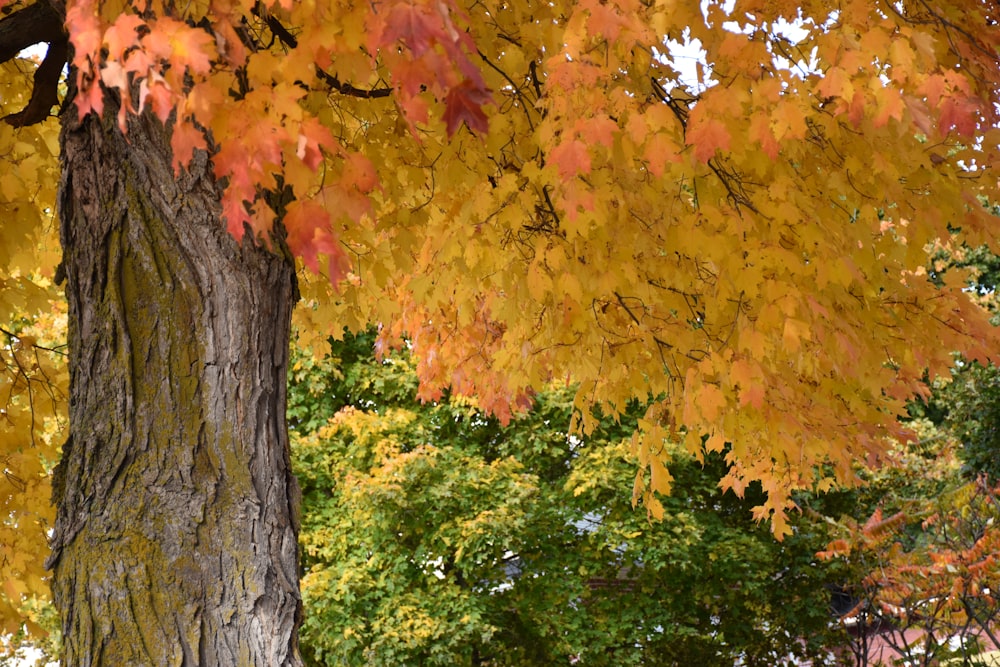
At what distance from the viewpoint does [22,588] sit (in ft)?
16.1

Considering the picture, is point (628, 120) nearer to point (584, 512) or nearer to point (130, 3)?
point (130, 3)

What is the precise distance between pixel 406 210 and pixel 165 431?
1762 millimetres

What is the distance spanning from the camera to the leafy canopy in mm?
2777

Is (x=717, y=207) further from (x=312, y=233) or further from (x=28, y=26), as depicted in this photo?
(x=28, y=26)

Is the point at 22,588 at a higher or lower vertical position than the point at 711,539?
lower

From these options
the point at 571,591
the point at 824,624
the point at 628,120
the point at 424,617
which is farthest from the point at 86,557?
the point at 824,624

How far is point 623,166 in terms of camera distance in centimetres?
377

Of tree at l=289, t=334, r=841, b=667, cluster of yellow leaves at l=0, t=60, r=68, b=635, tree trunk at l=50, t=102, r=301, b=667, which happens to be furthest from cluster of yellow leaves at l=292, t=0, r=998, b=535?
tree at l=289, t=334, r=841, b=667

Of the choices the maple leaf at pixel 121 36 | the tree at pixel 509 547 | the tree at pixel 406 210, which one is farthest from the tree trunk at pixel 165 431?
the tree at pixel 509 547

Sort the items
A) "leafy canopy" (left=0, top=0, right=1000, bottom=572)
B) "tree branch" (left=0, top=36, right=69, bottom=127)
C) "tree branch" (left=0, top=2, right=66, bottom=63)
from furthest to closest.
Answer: "tree branch" (left=0, top=36, right=69, bottom=127) → "tree branch" (left=0, top=2, right=66, bottom=63) → "leafy canopy" (left=0, top=0, right=1000, bottom=572)

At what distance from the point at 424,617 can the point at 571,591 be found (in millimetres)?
1726

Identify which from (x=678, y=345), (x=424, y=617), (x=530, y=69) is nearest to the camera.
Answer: (x=530, y=69)

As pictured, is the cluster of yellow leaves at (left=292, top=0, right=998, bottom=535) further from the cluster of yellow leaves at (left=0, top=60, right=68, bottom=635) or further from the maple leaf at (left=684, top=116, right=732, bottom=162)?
the cluster of yellow leaves at (left=0, top=60, right=68, bottom=635)

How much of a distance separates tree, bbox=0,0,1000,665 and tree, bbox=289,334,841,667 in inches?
181
